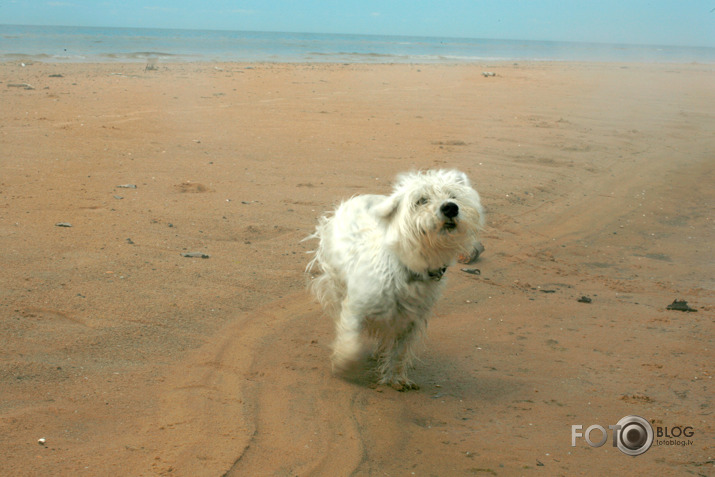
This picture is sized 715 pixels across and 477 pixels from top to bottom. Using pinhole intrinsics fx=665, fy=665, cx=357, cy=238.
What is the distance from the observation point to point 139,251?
6.59 metres

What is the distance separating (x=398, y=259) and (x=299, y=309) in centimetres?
174

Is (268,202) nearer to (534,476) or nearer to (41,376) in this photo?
(41,376)

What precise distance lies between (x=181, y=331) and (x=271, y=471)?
195 centimetres

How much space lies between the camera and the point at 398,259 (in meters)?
4.48

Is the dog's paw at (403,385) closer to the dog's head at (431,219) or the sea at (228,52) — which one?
the dog's head at (431,219)

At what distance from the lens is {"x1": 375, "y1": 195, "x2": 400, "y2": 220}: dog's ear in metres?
4.37

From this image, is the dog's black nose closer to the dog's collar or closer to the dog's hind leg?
the dog's collar

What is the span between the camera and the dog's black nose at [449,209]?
4141 mm

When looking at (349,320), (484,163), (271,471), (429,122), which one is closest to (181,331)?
(349,320)

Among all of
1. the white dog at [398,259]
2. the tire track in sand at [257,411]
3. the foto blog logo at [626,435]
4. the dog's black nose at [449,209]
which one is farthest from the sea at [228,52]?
the foto blog logo at [626,435]

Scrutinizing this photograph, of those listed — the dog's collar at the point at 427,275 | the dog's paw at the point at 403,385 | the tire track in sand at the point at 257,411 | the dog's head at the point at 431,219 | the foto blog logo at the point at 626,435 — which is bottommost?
the dog's paw at the point at 403,385

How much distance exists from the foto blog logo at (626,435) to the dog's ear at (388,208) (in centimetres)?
177

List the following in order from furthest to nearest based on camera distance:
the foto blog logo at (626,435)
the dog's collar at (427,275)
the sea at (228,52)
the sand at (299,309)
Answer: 1. the sea at (228,52)
2. the dog's collar at (427,275)
3. the foto blog logo at (626,435)
4. the sand at (299,309)

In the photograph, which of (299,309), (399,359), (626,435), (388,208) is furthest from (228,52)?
(626,435)
